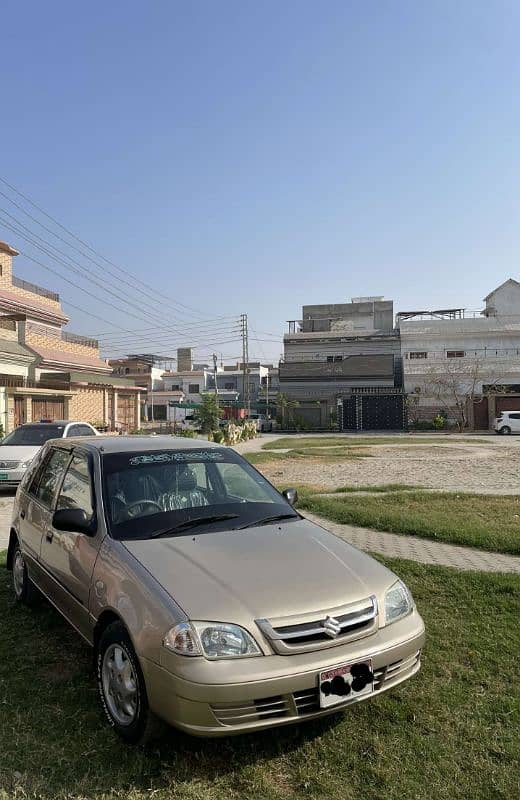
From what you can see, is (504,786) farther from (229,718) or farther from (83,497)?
(83,497)

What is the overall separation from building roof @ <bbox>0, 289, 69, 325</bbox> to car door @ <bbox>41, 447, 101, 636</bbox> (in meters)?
26.8

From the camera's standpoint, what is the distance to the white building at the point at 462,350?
5266 cm

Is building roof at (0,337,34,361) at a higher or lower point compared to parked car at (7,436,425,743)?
higher

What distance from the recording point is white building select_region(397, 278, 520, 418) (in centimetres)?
5266

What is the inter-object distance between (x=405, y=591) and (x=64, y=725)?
2.09 metres

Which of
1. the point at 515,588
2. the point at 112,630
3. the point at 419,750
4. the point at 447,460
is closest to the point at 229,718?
the point at 112,630

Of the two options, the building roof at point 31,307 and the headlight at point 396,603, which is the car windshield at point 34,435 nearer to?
the headlight at point 396,603

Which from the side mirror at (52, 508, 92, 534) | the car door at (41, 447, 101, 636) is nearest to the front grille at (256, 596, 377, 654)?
the car door at (41, 447, 101, 636)

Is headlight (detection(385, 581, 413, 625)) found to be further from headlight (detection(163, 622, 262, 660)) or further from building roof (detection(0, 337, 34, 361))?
building roof (detection(0, 337, 34, 361))

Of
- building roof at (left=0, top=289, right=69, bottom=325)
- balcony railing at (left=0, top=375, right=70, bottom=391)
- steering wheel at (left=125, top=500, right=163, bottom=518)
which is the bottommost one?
steering wheel at (left=125, top=500, right=163, bottom=518)

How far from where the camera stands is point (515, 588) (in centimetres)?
543

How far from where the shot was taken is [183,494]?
427 cm

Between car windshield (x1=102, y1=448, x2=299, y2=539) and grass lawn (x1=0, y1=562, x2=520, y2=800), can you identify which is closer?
grass lawn (x1=0, y1=562, x2=520, y2=800)

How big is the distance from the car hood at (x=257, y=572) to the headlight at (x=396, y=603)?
0.05 meters
